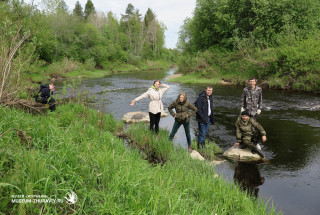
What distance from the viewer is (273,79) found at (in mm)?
23234

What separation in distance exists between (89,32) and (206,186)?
187 feet

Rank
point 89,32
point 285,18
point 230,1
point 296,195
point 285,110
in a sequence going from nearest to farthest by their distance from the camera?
1. point 296,195
2. point 285,110
3. point 285,18
4. point 230,1
5. point 89,32

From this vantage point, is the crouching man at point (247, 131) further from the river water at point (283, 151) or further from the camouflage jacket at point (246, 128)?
the river water at point (283, 151)

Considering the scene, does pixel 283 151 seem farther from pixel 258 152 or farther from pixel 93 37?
pixel 93 37

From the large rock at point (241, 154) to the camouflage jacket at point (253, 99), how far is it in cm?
144

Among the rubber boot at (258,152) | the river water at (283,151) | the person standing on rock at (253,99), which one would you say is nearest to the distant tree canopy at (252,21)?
the river water at (283,151)

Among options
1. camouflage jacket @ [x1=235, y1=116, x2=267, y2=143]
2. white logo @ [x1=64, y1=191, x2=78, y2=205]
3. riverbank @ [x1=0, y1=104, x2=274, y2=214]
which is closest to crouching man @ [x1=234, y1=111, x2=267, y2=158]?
camouflage jacket @ [x1=235, y1=116, x2=267, y2=143]

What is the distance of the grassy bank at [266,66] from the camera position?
2078cm

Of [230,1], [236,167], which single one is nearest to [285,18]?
[230,1]

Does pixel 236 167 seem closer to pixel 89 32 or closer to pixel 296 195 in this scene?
pixel 296 195

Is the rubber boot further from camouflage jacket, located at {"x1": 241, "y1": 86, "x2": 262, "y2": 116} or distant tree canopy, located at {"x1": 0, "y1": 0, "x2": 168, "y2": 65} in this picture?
distant tree canopy, located at {"x1": 0, "y1": 0, "x2": 168, "y2": 65}

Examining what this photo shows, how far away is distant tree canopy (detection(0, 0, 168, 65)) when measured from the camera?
43.8 meters

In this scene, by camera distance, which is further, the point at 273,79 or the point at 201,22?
the point at 201,22

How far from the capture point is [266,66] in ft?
81.8
